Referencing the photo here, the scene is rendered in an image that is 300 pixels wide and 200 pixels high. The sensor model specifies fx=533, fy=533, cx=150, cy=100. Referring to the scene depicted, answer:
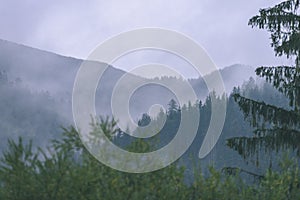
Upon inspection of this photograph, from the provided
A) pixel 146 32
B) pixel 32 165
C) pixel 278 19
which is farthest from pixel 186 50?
pixel 278 19

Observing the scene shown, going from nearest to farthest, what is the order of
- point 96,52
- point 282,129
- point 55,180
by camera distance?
point 55,180 < point 96,52 < point 282,129

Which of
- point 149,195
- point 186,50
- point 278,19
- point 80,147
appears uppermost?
point 278,19

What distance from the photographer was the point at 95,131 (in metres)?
10.3

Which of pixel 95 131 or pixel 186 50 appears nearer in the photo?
pixel 95 131

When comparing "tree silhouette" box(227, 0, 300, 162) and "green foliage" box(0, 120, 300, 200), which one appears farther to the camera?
"tree silhouette" box(227, 0, 300, 162)

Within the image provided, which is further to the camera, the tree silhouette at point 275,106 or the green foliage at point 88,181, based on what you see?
the tree silhouette at point 275,106

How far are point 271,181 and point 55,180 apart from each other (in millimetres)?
4155

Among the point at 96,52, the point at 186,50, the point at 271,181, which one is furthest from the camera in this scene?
the point at 186,50

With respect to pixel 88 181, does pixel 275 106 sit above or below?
above

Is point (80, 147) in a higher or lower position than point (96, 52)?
lower

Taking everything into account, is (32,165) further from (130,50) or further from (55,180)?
(130,50)

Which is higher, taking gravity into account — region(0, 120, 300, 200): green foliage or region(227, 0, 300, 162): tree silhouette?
region(227, 0, 300, 162): tree silhouette

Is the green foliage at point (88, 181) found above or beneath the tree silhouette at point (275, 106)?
beneath

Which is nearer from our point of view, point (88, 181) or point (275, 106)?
point (88, 181)
